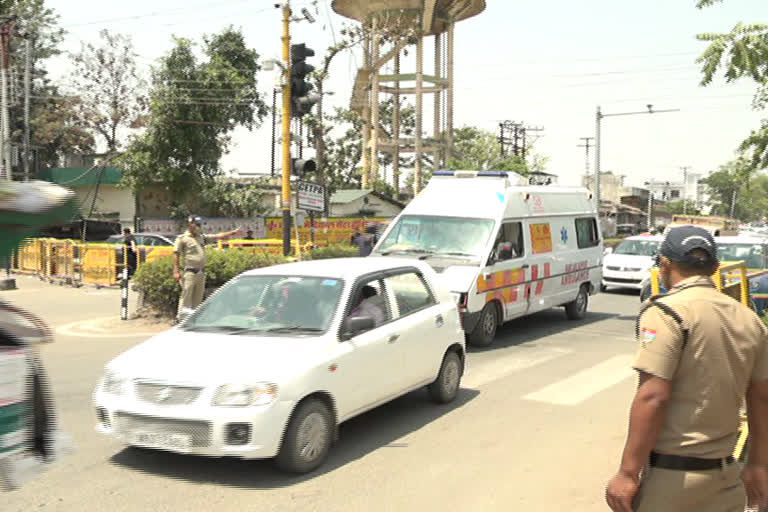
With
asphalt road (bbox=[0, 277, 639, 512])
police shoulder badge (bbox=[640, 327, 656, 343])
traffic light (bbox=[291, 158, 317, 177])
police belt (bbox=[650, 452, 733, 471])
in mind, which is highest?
traffic light (bbox=[291, 158, 317, 177])

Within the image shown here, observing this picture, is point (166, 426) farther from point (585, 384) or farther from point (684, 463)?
point (585, 384)

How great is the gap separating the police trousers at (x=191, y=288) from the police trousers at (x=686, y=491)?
10437 mm

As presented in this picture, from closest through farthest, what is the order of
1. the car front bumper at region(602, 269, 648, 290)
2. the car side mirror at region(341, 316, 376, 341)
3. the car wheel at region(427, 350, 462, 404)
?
the car side mirror at region(341, 316, 376, 341), the car wheel at region(427, 350, 462, 404), the car front bumper at region(602, 269, 648, 290)

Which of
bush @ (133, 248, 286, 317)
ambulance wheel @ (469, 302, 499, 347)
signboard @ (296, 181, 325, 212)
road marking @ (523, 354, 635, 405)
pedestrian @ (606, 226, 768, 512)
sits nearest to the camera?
pedestrian @ (606, 226, 768, 512)

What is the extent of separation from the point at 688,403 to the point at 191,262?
10488 millimetres

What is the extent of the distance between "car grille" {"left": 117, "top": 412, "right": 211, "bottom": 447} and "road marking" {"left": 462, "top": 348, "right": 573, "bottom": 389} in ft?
13.1

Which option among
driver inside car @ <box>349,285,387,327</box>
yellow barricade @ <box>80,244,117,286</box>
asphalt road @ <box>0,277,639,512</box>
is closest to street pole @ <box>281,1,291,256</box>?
asphalt road @ <box>0,277,639,512</box>

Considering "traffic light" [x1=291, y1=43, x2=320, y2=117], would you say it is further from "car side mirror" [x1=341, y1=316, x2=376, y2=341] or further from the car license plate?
the car license plate

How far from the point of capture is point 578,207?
1462cm

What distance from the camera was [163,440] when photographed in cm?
545

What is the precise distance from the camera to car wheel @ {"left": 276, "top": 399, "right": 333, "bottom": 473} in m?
5.52

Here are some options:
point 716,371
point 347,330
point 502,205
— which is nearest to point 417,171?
point 502,205

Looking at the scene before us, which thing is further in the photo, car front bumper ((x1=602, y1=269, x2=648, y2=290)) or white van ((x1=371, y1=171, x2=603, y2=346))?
car front bumper ((x1=602, y1=269, x2=648, y2=290))

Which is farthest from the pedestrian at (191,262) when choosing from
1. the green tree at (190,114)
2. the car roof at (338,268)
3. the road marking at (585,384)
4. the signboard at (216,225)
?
the green tree at (190,114)
